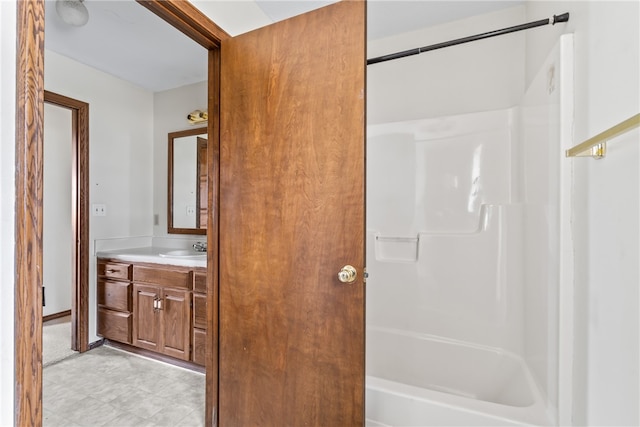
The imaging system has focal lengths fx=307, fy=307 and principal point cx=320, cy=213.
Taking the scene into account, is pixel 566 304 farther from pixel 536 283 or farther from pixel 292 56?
pixel 292 56

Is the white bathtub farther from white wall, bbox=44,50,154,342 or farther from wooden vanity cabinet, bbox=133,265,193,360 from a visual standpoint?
white wall, bbox=44,50,154,342

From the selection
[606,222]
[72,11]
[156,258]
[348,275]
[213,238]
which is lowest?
[156,258]

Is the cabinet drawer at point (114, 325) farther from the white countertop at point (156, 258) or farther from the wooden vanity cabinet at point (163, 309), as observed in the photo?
the white countertop at point (156, 258)

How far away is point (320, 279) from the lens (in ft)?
4.23

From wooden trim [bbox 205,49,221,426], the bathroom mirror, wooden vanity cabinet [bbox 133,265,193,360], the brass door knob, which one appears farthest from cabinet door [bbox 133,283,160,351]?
the brass door knob

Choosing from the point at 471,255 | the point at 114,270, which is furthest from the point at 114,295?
the point at 471,255

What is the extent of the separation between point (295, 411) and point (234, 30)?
6.25 feet

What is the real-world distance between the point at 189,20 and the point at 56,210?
10.5ft

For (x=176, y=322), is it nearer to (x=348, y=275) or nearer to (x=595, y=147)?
(x=348, y=275)

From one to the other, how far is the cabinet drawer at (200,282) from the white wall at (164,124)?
3.52ft

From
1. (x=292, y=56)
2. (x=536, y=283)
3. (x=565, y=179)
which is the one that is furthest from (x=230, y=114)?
(x=536, y=283)

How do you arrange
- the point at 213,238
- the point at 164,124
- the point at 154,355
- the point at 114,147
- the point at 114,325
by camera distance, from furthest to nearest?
1. the point at 164,124
2. the point at 114,147
3. the point at 114,325
4. the point at 154,355
5. the point at 213,238

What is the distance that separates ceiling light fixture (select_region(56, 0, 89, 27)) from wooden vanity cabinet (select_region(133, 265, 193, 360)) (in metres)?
1.69

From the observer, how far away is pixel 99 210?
2689 mm
